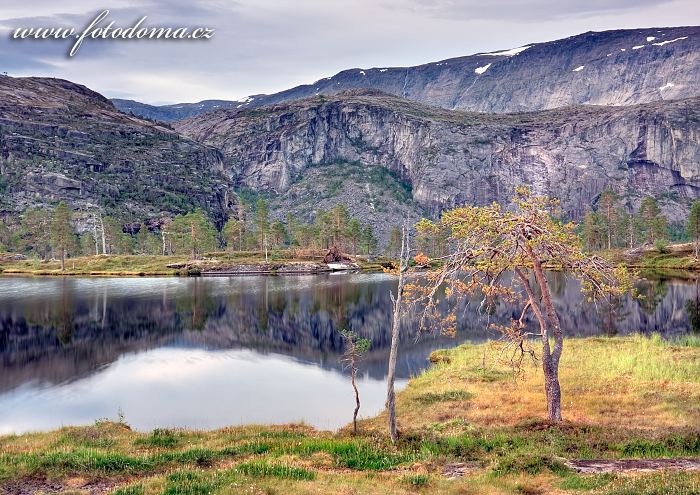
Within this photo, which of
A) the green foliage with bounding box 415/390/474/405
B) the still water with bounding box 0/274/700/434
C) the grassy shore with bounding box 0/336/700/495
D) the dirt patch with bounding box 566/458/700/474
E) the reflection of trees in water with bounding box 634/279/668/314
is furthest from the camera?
the reflection of trees in water with bounding box 634/279/668/314

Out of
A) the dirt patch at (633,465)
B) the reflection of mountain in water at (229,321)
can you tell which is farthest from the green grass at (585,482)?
the reflection of mountain in water at (229,321)

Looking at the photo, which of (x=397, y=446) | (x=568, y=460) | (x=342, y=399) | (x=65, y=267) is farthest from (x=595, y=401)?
(x=65, y=267)

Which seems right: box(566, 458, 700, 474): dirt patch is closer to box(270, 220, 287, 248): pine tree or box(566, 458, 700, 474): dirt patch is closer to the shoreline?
the shoreline

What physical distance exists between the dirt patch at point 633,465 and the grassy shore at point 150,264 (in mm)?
141790

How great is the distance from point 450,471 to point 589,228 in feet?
622

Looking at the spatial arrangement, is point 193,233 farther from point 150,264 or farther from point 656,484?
point 656,484

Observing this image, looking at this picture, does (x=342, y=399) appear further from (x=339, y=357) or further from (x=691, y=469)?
(x=691, y=469)

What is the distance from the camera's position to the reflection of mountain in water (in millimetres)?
57031

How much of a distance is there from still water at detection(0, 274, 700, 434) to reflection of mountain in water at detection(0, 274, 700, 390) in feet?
0.69

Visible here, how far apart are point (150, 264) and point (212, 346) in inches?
4275

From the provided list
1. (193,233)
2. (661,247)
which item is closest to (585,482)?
(193,233)

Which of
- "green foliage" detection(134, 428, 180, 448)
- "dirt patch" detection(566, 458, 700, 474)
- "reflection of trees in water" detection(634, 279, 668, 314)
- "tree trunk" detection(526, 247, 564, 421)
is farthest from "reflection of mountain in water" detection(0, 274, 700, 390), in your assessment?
"dirt patch" detection(566, 458, 700, 474)

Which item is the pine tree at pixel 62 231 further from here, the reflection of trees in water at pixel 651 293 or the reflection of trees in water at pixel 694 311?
the reflection of trees in water at pixel 694 311

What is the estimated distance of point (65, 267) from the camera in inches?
6407
